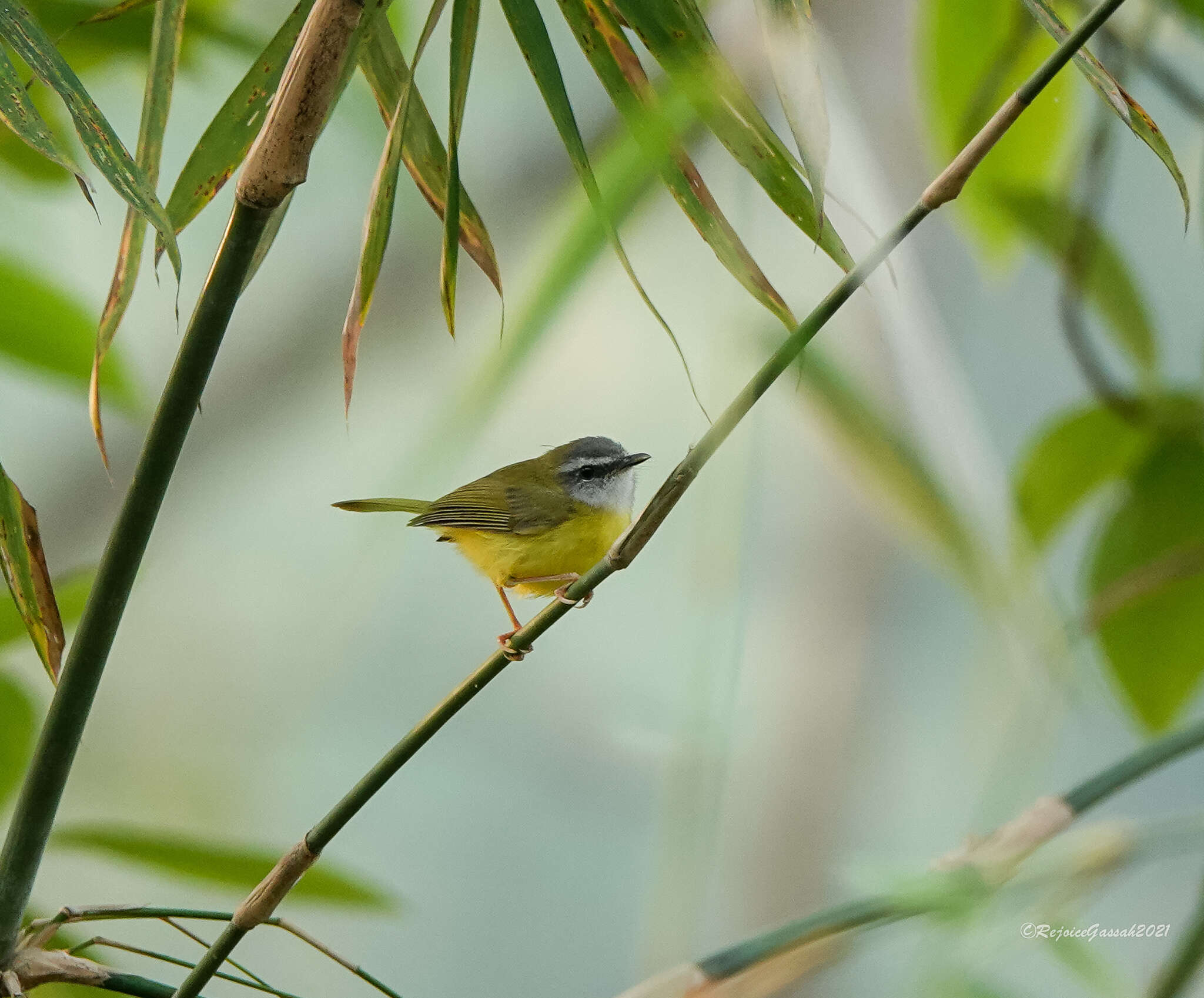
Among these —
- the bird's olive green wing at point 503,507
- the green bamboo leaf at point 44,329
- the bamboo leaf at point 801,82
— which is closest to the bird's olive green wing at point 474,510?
the bird's olive green wing at point 503,507

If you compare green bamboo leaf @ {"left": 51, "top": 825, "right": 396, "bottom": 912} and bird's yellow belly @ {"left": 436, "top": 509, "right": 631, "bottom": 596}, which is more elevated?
bird's yellow belly @ {"left": 436, "top": 509, "right": 631, "bottom": 596}

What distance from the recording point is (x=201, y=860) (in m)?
0.77

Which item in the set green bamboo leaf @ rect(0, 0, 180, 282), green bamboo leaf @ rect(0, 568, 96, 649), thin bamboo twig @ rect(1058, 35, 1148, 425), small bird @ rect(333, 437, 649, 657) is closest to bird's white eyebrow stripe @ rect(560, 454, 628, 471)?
small bird @ rect(333, 437, 649, 657)

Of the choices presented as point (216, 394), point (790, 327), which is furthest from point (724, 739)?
→ point (216, 394)

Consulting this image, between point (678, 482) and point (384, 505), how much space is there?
462 mm

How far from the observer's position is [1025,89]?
14.2 inches

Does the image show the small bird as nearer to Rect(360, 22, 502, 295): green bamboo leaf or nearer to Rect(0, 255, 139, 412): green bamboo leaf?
Rect(0, 255, 139, 412): green bamboo leaf

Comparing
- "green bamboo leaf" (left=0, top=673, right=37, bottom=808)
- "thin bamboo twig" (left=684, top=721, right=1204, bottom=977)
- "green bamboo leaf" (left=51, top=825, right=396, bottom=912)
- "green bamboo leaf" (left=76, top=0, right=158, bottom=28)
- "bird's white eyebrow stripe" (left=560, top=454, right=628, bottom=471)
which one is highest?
"bird's white eyebrow stripe" (left=560, top=454, right=628, bottom=471)

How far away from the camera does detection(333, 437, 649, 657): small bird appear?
1.12 metres

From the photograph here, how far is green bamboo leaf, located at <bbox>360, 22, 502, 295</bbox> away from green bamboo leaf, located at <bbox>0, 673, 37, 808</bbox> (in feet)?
1.47

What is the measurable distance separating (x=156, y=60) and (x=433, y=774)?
1.88 meters

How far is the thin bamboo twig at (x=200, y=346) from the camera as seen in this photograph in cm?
41

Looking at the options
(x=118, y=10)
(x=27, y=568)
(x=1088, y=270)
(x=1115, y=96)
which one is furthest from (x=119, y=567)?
(x=1088, y=270)

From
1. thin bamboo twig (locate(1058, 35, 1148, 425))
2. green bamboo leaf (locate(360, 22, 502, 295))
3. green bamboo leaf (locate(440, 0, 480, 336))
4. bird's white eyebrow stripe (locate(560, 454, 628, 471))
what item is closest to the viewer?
green bamboo leaf (locate(440, 0, 480, 336))
